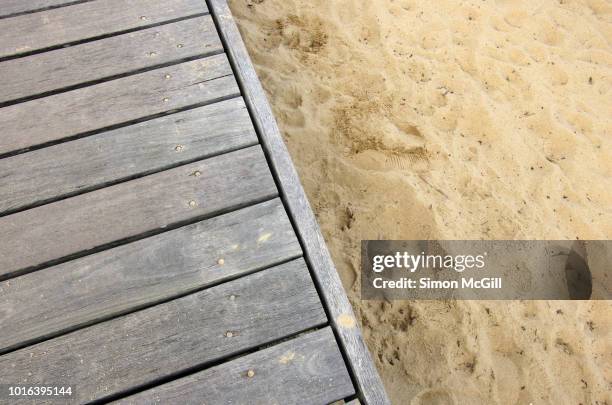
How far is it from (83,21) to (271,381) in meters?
1.78

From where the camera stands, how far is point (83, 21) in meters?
2.28

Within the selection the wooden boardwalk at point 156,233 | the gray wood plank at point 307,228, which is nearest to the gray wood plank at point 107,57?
the wooden boardwalk at point 156,233

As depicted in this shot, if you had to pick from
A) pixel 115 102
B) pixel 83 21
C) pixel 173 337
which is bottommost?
pixel 173 337

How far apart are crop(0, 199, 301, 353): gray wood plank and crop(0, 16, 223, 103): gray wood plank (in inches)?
Answer: 32.5

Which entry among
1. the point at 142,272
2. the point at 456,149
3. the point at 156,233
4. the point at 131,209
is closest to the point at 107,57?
the point at 131,209

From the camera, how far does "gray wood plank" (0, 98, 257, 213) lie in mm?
1795

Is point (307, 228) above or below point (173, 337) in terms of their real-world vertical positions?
above

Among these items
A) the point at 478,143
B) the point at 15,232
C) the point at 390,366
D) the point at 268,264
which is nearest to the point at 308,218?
the point at 268,264

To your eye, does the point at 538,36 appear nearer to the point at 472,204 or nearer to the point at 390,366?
the point at 472,204

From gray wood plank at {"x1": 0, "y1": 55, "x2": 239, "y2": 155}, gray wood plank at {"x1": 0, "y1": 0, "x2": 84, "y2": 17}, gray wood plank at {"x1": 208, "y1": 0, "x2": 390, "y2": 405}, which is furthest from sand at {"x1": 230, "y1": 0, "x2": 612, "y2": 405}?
gray wood plank at {"x1": 0, "y1": 0, "x2": 84, "y2": 17}

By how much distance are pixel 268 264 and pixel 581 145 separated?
210cm

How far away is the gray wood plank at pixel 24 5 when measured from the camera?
2291 millimetres

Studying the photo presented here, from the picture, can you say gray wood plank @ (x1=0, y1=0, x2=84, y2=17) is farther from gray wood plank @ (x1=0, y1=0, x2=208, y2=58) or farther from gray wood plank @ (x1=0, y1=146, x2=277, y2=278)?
gray wood plank @ (x1=0, y1=146, x2=277, y2=278)

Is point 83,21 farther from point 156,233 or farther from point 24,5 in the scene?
point 156,233
